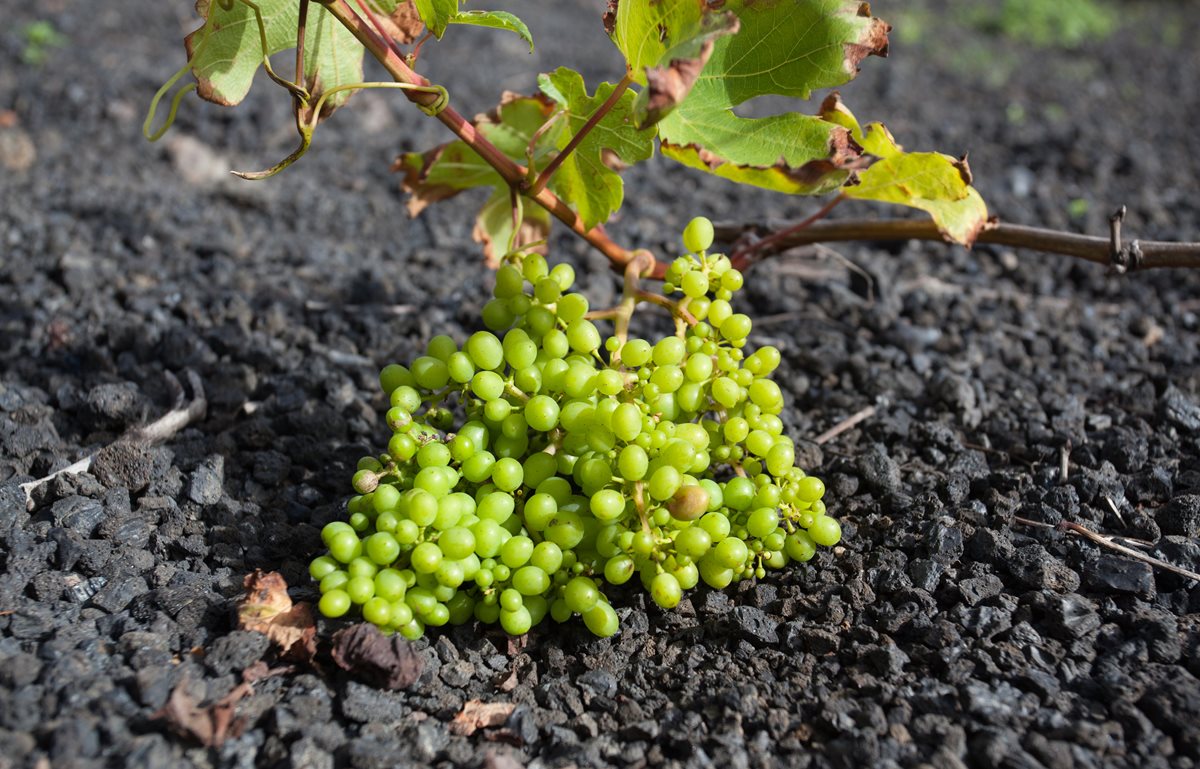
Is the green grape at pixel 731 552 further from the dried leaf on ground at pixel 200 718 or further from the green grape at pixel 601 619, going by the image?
the dried leaf on ground at pixel 200 718

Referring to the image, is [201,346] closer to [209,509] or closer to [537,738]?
[209,509]

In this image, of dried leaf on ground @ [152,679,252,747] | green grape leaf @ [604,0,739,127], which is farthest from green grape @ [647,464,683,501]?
dried leaf on ground @ [152,679,252,747]

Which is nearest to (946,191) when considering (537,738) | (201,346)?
(537,738)

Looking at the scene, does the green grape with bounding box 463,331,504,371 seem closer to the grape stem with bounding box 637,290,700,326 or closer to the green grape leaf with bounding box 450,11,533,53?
the grape stem with bounding box 637,290,700,326

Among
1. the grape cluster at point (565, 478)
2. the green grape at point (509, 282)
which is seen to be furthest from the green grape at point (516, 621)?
the green grape at point (509, 282)

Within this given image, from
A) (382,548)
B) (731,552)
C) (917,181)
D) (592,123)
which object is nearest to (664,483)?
(731,552)

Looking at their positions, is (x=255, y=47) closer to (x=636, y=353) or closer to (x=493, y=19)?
(x=493, y=19)
